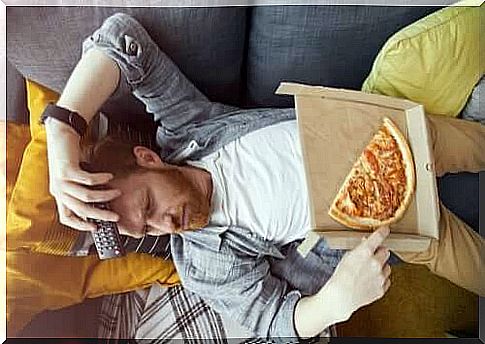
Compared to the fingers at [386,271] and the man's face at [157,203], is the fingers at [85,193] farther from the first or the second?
the fingers at [386,271]

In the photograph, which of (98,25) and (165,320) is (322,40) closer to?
(98,25)

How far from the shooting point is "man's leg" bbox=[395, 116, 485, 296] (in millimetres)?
1264

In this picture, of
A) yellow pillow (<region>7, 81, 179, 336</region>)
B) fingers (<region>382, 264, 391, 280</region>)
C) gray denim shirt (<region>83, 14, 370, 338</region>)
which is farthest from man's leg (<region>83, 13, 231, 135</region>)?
fingers (<region>382, 264, 391, 280</region>)

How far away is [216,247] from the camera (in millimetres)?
1241

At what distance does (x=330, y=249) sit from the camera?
1.24 meters

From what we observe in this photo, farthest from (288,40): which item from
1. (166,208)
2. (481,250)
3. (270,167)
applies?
(481,250)

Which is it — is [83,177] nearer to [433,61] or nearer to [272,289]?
[272,289]

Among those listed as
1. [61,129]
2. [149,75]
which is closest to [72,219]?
[61,129]

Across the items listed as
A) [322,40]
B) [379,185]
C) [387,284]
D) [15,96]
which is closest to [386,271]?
[387,284]

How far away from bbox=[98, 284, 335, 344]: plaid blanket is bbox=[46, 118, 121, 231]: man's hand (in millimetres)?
128

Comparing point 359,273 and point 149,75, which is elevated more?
point 149,75

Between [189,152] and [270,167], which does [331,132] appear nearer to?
[270,167]

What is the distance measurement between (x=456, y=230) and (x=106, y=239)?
0.51 meters

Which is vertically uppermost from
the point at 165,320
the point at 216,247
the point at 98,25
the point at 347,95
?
the point at 98,25
